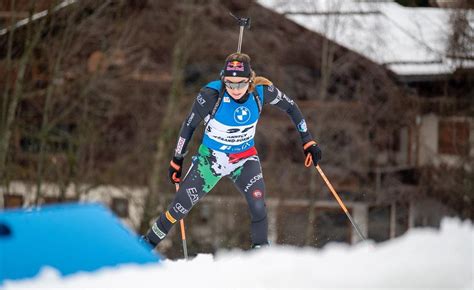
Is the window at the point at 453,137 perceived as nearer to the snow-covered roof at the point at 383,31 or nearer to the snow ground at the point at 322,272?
the snow-covered roof at the point at 383,31

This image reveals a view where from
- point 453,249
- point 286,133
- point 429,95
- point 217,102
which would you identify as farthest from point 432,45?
point 453,249

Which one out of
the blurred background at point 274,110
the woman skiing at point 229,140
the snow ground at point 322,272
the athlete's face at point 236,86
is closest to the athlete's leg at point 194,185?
the woman skiing at point 229,140

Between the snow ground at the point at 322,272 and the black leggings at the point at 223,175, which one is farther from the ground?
the black leggings at the point at 223,175

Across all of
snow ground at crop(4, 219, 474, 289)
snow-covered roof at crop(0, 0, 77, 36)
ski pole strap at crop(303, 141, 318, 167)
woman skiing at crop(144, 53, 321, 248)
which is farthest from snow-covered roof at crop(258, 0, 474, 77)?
snow ground at crop(4, 219, 474, 289)

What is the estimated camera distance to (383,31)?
21.5 metres

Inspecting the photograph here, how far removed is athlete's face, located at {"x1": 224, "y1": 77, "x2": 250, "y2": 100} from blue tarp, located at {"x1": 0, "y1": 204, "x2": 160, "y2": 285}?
235cm

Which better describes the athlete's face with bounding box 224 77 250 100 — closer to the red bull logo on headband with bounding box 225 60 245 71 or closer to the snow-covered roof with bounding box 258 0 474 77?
the red bull logo on headband with bounding box 225 60 245 71

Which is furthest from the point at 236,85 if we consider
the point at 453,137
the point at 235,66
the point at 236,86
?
the point at 453,137

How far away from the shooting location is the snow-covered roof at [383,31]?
20.9m

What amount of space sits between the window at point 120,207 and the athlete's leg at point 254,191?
48.5 ft

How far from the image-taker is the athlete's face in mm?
6059

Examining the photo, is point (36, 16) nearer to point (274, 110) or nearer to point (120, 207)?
point (120, 207)

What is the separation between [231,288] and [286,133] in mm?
18214

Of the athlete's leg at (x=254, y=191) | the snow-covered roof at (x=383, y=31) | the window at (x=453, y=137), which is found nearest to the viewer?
the athlete's leg at (x=254, y=191)
